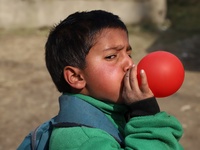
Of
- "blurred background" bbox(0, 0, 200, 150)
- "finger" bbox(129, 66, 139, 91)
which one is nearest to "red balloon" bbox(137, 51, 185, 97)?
"finger" bbox(129, 66, 139, 91)

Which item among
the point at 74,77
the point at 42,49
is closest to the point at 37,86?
the point at 42,49

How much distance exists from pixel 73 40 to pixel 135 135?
1.42 ft

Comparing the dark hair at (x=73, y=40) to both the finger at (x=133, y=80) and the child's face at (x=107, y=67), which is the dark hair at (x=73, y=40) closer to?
the child's face at (x=107, y=67)

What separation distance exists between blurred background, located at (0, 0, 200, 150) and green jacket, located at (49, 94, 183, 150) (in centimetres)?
246

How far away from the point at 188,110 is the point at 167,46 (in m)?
2.29

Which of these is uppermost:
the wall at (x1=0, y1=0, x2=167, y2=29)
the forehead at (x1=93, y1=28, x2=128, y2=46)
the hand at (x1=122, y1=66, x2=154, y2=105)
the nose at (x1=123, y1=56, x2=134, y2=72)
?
the wall at (x1=0, y1=0, x2=167, y2=29)

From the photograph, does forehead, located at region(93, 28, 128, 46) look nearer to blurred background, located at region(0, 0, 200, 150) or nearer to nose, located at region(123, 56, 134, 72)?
nose, located at region(123, 56, 134, 72)

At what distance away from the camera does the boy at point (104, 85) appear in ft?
5.39

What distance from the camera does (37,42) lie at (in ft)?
22.5

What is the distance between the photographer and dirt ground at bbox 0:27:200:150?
443 centimetres

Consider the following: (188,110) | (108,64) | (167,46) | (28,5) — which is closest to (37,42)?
(28,5)

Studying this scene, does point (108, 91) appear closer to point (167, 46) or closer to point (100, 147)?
point (100, 147)

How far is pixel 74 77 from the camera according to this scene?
5.93 ft

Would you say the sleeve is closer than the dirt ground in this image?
Yes
